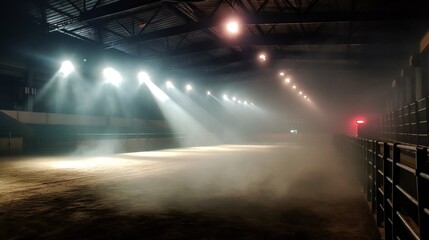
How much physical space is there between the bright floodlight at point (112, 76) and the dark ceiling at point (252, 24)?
1719mm

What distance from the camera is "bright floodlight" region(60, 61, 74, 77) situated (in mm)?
21016

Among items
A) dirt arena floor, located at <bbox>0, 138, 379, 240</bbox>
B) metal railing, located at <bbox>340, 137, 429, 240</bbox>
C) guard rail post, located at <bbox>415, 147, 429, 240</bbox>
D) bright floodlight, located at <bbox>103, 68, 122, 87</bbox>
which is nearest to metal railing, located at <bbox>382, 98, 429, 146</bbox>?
dirt arena floor, located at <bbox>0, 138, 379, 240</bbox>

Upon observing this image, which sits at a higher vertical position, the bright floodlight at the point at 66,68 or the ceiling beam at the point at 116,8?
the ceiling beam at the point at 116,8

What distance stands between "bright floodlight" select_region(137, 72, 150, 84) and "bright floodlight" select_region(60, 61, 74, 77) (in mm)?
5087

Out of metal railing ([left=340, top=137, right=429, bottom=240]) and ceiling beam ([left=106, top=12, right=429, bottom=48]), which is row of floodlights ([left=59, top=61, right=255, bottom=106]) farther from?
metal railing ([left=340, top=137, right=429, bottom=240])

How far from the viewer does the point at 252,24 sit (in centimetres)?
1571

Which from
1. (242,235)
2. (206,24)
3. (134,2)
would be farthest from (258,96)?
(242,235)

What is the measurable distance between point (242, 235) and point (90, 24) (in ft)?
54.1

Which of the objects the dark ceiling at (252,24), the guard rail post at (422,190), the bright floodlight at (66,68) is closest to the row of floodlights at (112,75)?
the bright floodlight at (66,68)

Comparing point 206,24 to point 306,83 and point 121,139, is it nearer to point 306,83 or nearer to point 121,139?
point 121,139

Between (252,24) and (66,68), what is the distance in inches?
486

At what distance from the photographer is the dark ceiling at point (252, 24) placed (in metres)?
14.2

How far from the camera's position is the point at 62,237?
4.25 m

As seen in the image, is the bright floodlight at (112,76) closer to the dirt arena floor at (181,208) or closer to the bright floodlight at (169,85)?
the bright floodlight at (169,85)
